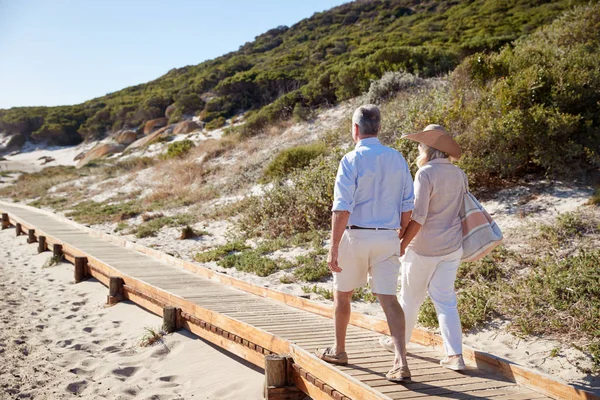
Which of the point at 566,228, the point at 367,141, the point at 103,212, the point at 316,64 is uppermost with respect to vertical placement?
the point at 316,64

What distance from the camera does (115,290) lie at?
7402 millimetres

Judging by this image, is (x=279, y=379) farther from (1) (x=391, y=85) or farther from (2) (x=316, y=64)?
(2) (x=316, y=64)

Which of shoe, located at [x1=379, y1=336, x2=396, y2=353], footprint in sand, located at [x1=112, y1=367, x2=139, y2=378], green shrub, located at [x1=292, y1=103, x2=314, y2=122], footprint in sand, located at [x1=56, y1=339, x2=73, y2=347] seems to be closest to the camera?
shoe, located at [x1=379, y1=336, x2=396, y2=353]

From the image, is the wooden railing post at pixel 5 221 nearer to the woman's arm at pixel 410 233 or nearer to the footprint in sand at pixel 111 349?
the footprint in sand at pixel 111 349

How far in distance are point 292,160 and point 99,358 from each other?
370 inches

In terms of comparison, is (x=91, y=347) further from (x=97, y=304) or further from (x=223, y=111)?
A: (x=223, y=111)

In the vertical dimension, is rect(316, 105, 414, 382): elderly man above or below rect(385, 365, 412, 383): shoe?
above

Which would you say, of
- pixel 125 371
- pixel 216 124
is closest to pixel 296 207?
pixel 125 371

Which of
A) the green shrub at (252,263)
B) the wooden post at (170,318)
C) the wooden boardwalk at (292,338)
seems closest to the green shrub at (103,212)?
the wooden boardwalk at (292,338)

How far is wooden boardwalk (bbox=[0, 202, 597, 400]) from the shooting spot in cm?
333

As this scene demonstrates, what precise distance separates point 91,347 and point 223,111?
2945cm

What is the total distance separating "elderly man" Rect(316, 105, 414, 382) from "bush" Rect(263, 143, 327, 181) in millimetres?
10092

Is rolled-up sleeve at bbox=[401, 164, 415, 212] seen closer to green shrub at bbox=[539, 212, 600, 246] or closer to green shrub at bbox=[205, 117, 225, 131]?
green shrub at bbox=[539, 212, 600, 246]

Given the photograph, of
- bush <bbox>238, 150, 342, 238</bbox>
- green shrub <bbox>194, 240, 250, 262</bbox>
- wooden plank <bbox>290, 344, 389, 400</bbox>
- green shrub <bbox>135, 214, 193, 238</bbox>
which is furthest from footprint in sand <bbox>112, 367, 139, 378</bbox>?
green shrub <bbox>135, 214, 193, 238</bbox>
